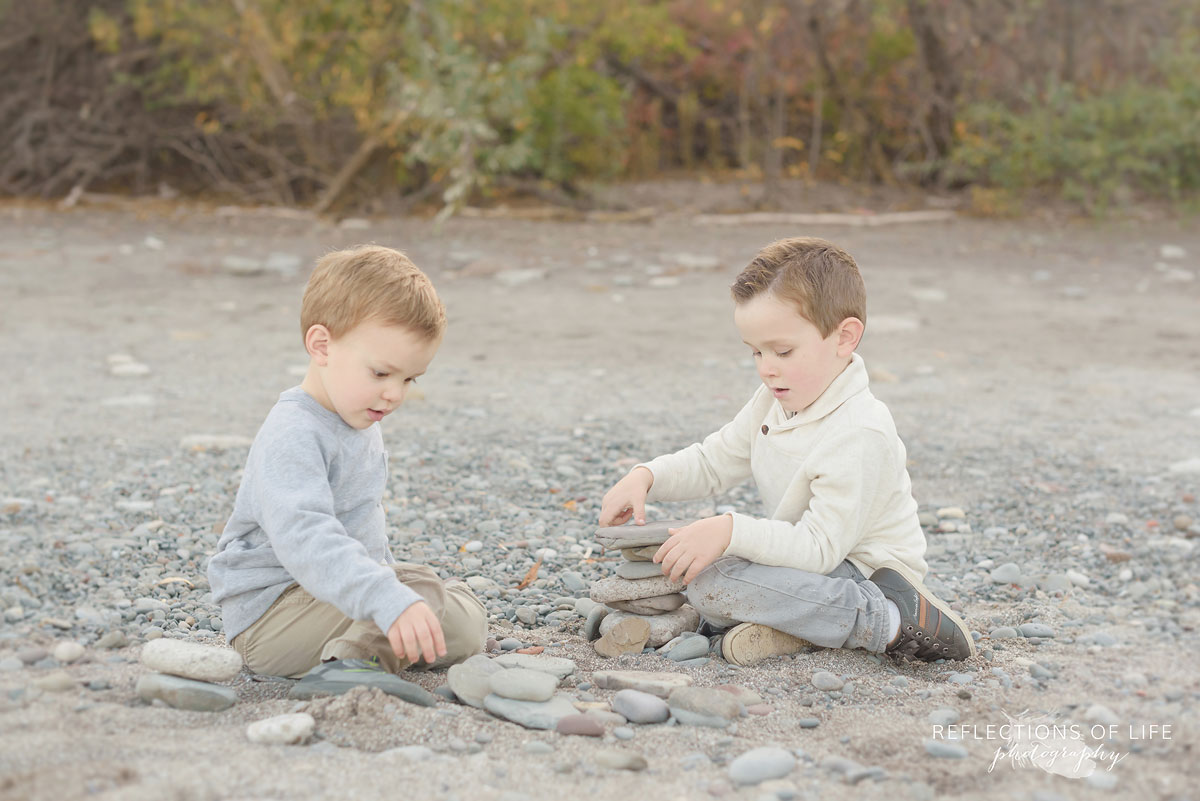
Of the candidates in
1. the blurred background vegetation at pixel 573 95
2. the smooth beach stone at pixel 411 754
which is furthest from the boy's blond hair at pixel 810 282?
the blurred background vegetation at pixel 573 95

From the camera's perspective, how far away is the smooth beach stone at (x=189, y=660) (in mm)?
2807

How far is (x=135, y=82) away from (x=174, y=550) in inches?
394

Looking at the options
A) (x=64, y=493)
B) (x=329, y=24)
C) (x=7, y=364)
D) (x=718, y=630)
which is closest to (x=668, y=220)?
(x=329, y=24)

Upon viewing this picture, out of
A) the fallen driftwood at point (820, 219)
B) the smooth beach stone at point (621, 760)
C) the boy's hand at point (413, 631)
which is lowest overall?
the smooth beach stone at point (621, 760)

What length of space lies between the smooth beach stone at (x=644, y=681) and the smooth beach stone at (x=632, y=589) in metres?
0.32

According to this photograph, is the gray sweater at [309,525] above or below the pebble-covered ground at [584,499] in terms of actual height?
above

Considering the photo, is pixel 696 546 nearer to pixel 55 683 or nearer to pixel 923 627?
pixel 923 627

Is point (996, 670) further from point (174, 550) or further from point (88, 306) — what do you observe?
point (88, 306)

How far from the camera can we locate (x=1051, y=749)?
8.36 feet

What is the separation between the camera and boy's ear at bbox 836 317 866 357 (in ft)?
10.3

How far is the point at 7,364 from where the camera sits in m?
6.93

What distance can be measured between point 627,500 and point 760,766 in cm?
106

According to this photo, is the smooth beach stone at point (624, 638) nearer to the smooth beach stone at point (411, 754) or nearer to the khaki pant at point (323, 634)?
the khaki pant at point (323, 634)

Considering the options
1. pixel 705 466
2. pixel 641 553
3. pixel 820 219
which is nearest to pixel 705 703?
pixel 641 553
